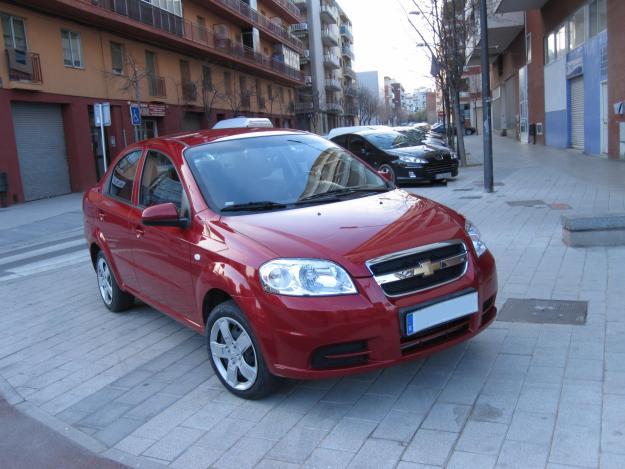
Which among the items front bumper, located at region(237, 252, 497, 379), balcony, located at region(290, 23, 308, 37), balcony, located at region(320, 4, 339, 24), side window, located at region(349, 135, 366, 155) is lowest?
front bumper, located at region(237, 252, 497, 379)

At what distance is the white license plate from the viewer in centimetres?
338

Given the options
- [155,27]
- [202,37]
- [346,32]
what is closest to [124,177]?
[155,27]

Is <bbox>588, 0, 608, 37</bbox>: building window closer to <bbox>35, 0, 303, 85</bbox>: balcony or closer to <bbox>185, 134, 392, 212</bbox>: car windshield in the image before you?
<bbox>185, 134, 392, 212</bbox>: car windshield

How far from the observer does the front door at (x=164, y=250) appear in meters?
4.22

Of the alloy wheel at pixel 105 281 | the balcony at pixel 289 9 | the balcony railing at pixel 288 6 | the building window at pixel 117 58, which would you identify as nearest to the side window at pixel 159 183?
the alloy wheel at pixel 105 281

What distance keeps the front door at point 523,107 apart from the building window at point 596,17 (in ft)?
43.4

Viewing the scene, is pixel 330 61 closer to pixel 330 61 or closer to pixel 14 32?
pixel 330 61

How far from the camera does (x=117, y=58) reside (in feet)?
88.8

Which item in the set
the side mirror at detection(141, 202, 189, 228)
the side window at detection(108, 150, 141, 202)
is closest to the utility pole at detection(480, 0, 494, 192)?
the side window at detection(108, 150, 141, 202)

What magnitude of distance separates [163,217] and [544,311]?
3213 millimetres

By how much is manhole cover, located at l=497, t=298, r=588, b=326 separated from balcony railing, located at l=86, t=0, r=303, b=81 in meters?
22.5

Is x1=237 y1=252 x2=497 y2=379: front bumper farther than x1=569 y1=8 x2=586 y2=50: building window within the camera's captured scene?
No

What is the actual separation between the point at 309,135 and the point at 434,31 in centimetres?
1781

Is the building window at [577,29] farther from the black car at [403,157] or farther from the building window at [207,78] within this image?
the building window at [207,78]
